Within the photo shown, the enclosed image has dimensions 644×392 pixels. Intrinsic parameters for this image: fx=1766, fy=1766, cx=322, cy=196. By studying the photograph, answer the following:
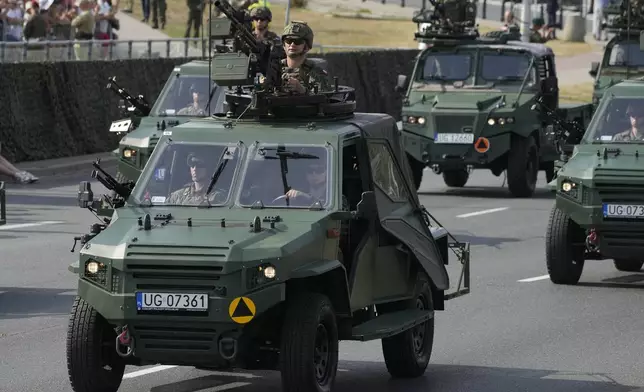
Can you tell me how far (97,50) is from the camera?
30.7m

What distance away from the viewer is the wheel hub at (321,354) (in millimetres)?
10336

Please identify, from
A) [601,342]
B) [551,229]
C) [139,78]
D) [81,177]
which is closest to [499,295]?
[551,229]

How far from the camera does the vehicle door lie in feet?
38.9

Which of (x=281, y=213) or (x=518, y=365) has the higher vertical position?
(x=281, y=213)

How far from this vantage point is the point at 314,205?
11.1 meters

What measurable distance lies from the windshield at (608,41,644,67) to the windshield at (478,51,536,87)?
3.76 meters

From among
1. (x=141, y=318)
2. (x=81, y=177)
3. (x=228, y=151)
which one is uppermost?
(x=228, y=151)

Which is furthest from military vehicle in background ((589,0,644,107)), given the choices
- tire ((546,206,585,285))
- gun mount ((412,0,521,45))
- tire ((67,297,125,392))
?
tire ((67,297,125,392))

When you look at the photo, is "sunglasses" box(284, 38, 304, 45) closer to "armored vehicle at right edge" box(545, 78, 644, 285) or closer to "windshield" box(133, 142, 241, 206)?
"windshield" box(133, 142, 241, 206)

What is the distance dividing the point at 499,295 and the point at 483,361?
3.73m

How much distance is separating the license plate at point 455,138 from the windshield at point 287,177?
14.5 meters

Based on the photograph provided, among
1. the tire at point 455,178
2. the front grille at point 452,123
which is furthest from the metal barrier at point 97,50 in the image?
the tire at point 455,178

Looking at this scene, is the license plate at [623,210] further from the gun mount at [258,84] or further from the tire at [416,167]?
the tire at [416,167]

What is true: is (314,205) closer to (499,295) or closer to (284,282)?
(284,282)
